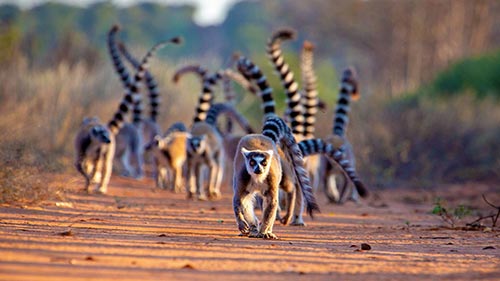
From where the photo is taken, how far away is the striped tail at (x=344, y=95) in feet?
45.5

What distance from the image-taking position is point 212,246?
6.79 m

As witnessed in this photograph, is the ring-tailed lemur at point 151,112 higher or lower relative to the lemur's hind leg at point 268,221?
higher

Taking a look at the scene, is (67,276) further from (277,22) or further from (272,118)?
(277,22)

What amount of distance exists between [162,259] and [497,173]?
11148mm

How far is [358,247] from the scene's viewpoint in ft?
23.5

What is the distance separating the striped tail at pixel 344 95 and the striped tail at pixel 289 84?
1261 mm

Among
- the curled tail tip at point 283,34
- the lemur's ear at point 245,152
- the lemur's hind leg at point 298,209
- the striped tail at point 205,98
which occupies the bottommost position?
the lemur's hind leg at point 298,209

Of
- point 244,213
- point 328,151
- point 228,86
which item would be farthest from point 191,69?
point 244,213

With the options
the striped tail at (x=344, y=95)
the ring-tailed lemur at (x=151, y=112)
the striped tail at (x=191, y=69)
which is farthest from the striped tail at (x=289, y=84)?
the ring-tailed lemur at (x=151, y=112)

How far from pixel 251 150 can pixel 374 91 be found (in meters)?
13.8

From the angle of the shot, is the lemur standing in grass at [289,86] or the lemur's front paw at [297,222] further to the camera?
the lemur standing in grass at [289,86]

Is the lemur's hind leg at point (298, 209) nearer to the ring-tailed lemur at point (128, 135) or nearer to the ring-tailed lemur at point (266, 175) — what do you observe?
the ring-tailed lemur at point (266, 175)

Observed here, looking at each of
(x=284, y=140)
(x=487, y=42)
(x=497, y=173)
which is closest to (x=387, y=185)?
(x=497, y=173)

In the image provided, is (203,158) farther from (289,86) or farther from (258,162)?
(258,162)
